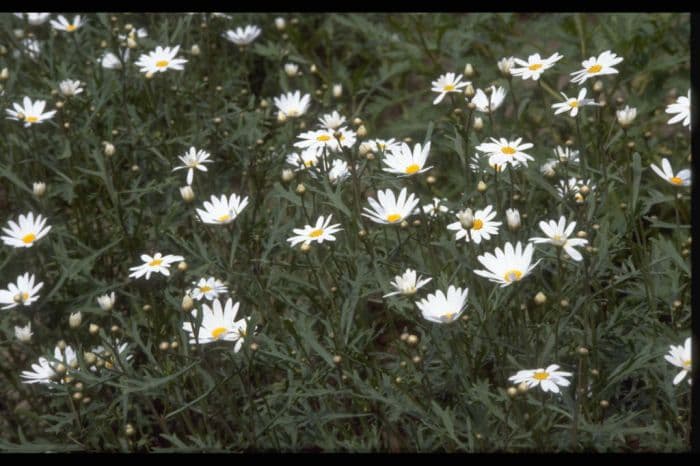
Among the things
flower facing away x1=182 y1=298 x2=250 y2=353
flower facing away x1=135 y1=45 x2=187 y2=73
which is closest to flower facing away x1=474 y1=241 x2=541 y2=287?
flower facing away x1=182 y1=298 x2=250 y2=353

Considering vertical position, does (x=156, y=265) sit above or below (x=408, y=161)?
below

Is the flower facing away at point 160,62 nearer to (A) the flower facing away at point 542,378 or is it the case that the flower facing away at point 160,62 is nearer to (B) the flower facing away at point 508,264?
(B) the flower facing away at point 508,264

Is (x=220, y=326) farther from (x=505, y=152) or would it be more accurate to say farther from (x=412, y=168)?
(x=505, y=152)

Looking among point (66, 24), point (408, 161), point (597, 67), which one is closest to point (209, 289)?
point (408, 161)

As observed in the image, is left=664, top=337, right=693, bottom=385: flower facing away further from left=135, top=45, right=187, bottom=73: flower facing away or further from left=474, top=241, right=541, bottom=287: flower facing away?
left=135, top=45, right=187, bottom=73: flower facing away

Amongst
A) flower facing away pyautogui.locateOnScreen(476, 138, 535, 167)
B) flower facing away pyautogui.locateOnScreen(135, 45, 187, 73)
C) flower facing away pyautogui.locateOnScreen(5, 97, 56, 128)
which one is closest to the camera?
flower facing away pyautogui.locateOnScreen(476, 138, 535, 167)

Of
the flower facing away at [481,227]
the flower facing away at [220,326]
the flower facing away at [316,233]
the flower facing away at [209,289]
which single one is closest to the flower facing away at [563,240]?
the flower facing away at [481,227]

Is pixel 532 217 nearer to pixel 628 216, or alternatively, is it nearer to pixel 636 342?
pixel 628 216
